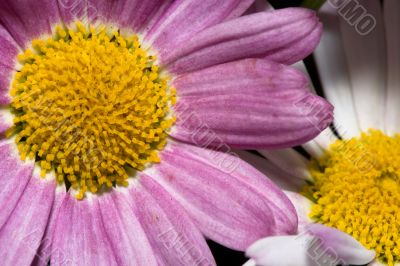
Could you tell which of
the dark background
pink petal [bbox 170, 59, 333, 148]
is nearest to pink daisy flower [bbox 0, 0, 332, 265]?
pink petal [bbox 170, 59, 333, 148]

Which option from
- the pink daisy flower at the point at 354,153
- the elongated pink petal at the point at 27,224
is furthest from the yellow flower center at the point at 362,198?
the elongated pink petal at the point at 27,224

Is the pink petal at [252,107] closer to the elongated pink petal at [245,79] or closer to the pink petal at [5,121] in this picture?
the elongated pink petal at [245,79]

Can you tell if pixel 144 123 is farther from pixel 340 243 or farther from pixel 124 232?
pixel 340 243

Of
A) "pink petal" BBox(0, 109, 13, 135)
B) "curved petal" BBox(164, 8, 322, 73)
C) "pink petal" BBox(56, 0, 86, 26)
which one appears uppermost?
"pink petal" BBox(56, 0, 86, 26)

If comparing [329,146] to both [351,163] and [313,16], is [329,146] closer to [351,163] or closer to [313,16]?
[351,163]

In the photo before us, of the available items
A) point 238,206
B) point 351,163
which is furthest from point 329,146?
point 238,206

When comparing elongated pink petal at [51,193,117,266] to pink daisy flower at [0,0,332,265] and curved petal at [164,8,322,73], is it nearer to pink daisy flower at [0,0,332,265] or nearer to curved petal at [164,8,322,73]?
pink daisy flower at [0,0,332,265]

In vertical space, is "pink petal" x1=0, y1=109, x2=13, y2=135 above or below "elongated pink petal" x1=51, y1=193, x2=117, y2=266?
above
